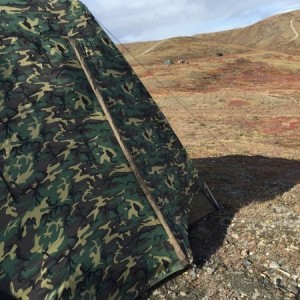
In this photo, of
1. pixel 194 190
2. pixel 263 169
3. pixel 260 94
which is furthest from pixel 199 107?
pixel 194 190

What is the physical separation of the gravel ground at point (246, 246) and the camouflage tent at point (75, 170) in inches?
24.8

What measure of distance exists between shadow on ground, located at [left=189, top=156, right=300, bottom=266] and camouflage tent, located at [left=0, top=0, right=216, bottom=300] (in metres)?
0.90

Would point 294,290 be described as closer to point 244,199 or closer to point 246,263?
point 246,263

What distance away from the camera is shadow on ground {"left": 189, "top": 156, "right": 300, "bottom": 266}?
10.1 m

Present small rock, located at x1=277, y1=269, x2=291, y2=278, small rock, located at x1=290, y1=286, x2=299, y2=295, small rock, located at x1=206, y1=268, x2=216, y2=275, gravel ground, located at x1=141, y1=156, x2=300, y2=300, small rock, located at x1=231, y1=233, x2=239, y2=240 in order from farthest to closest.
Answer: small rock, located at x1=231, y1=233, x2=239, y2=240 → small rock, located at x1=206, y1=268, x2=216, y2=275 → small rock, located at x1=277, y1=269, x2=291, y2=278 → gravel ground, located at x1=141, y1=156, x2=300, y2=300 → small rock, located at x1=290, y1=286, x2=299, y2=295

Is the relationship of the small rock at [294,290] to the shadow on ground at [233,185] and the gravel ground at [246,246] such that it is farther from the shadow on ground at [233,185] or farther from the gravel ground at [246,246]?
the shadow on ground at [233,185]

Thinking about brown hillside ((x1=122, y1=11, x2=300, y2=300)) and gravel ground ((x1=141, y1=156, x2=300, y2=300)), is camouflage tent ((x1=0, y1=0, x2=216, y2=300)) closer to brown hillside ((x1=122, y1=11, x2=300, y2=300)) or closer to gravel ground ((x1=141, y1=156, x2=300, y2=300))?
gravel ground ((x1=141, y1=156, x2=300, y2=300))

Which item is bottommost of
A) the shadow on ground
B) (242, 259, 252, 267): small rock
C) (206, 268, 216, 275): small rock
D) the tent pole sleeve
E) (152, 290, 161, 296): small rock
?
the shadow on ground

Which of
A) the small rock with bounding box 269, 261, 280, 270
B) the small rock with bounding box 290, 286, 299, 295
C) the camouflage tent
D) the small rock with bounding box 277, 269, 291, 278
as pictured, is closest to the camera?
the camouflage tent

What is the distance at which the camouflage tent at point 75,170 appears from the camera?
24.3 ft

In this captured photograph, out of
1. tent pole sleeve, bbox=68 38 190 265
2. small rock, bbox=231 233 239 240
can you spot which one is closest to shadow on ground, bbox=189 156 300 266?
small rock, bbox=231 233 239 240

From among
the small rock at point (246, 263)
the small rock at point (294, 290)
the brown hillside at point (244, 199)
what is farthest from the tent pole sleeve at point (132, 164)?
the small rock at point (294, 290)

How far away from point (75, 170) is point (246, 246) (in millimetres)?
4565

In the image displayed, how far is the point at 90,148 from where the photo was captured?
8.52 meters
